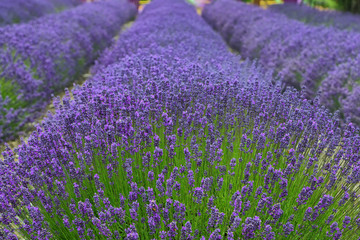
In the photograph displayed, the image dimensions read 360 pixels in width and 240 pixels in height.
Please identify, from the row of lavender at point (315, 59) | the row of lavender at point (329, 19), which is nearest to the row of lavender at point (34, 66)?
the row of lavender at point (315, 59)

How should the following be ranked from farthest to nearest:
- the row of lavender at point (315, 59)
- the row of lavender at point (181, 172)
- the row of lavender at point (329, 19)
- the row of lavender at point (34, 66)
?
1. the row of lavender at point (329, 19)
2. the row of lavender at point (34, 66)
3. the row of lavender at point (315, 59)
4. the row of lavender at point (181, 172)

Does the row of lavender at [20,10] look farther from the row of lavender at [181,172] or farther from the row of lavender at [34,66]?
the row of lavender at [181,172]

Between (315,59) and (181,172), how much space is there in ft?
12.3

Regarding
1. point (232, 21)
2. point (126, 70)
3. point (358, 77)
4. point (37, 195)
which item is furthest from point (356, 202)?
point (232, 21)

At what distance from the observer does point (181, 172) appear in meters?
1.85

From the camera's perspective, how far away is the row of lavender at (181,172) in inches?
61.4

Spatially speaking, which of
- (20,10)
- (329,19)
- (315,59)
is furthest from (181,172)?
(20,10)

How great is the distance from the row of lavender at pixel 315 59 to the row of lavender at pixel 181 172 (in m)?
0.70

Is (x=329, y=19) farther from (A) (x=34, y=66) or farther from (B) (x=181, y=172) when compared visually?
(B) (x=181, y=172)

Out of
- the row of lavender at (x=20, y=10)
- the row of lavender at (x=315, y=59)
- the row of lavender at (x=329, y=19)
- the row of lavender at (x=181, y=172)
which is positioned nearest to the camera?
the row of lavender at (x=181, y=172)

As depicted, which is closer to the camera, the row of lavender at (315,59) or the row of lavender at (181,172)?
the row of lavender at (181,172)

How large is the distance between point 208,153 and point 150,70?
4.75 ft

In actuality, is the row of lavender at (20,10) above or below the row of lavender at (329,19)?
below

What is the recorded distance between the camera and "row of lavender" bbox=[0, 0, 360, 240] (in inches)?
61.4
